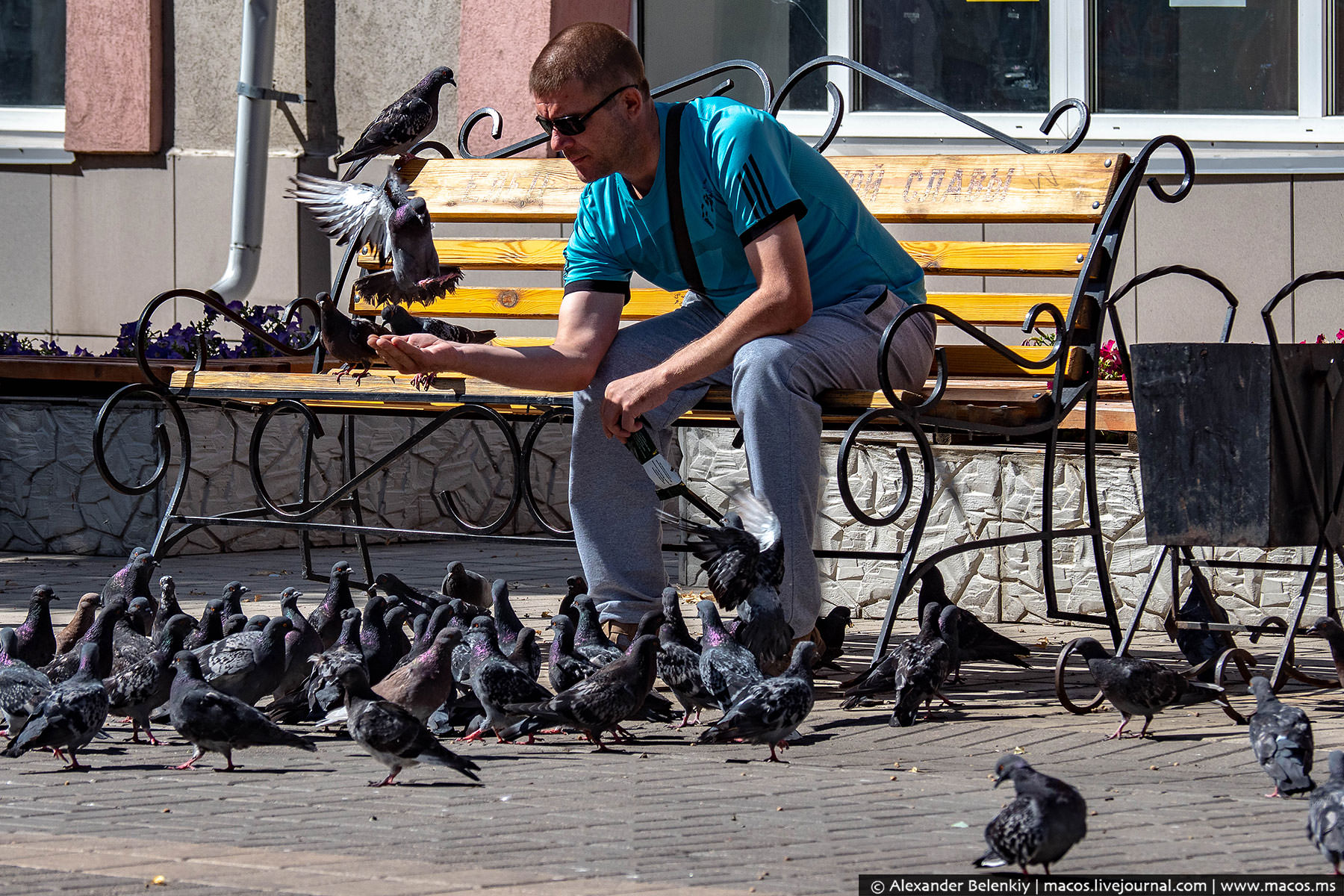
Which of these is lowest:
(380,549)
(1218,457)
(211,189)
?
(380,549)

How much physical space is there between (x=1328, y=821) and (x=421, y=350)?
9.16 ft

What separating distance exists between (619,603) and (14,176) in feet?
25.5

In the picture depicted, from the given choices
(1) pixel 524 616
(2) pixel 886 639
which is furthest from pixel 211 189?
(2) pixel 886 639

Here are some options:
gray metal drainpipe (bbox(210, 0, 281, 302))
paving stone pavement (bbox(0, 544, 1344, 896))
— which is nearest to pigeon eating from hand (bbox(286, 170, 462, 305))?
paving stone pavement (bbox(0, 544, 1344, 896))

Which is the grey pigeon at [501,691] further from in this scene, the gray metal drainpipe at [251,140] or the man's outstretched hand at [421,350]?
the gray metal drainpipe at [251,140]

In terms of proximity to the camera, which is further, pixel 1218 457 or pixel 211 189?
pixel 211 189

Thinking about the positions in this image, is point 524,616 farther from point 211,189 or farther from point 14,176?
point 14,176

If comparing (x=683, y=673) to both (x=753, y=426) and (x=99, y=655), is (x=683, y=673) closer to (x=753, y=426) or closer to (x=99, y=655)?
(x=753, y=426)

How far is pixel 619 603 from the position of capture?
5305 mm

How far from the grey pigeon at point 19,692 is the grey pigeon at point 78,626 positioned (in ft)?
3.00

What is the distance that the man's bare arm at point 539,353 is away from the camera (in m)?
5.00

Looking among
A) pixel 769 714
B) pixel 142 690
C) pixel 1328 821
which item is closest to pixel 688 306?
pixel 769 714

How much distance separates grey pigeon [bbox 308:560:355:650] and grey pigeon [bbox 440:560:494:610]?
58 centimetres

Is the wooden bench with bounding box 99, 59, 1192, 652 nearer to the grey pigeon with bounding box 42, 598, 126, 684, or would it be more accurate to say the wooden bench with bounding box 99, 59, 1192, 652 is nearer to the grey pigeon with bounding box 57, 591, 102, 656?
the grey pigeon with bounding box 57, 591, 102, 656
